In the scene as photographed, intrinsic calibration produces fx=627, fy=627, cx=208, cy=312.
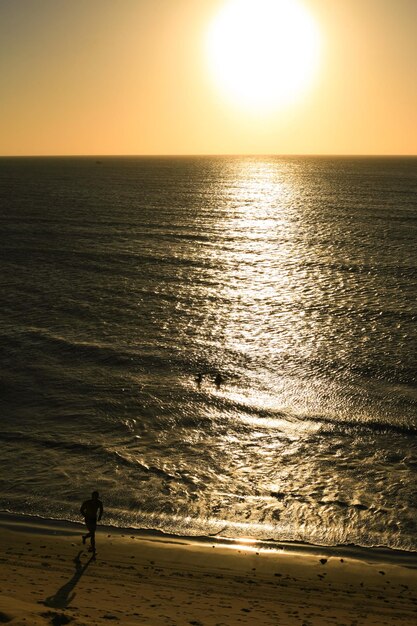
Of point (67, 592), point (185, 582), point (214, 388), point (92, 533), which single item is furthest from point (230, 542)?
point (214, 388)

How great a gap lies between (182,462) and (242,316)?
20817 mm

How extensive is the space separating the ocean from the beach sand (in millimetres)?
1265

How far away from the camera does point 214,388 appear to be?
32.2m

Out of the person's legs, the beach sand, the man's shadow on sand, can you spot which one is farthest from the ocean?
the man's shadow on sand

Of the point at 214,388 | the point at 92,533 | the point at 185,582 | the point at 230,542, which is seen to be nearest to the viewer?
the point at 185,582

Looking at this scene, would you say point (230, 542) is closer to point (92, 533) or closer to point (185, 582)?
point (185, 582)

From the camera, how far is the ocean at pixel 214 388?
2245cm

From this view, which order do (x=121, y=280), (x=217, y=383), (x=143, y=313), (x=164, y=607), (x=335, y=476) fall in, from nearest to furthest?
(x=164, y=607)
(x=335, y=476)
(x=217, y=383)
(x=143, y=313)
(x=121, y=280)

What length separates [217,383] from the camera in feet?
106

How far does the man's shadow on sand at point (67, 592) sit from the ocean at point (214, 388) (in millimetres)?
3529

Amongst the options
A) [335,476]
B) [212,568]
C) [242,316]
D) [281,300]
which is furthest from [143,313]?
[212,568]

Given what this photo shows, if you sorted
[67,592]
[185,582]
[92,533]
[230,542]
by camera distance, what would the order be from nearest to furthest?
[67,592] < [185,582] < [92,533] < [230,542]

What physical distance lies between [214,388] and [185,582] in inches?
616

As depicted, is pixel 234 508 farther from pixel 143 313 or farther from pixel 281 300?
pixel 281 300
